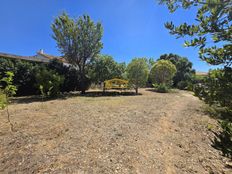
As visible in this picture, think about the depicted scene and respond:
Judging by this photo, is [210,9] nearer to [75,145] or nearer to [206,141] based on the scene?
[75,145]

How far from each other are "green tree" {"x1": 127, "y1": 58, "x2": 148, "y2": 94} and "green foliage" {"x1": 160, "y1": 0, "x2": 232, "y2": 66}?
13403 mm

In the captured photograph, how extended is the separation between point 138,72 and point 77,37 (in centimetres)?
616

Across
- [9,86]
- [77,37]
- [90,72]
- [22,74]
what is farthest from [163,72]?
[9,86]

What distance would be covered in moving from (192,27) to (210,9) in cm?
20

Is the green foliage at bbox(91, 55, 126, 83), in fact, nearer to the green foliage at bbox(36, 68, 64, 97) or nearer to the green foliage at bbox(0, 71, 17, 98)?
the green foliage at bbox(36, 68, 64, 97)

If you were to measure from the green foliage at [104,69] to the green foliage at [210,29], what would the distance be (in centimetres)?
1351

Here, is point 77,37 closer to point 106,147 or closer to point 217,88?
point 106,147

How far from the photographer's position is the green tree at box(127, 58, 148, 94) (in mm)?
14961

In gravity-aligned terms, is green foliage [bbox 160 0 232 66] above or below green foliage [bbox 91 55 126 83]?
below

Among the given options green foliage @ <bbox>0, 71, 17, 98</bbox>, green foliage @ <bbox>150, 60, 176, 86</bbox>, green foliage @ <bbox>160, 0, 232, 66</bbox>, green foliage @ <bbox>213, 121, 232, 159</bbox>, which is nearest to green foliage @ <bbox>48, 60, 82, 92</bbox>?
green foliage @ <bbox>0, 71, 17, 98</bbox>

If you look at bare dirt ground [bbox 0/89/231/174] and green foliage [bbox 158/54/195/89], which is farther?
green foliage [bbox 158/54/195/89]

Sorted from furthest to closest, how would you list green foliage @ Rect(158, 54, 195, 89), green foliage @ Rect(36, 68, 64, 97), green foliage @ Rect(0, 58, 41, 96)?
1. green foliage @ Rect(158, 54, 195, 89)
2. green foliage @ Rect(0, 58, 41, 96)
3. green foliage @ Rect(36, 68, 64, 97)

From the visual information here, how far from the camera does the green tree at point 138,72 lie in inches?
589

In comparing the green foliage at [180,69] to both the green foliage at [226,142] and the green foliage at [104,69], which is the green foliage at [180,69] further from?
the green foliage at [226,142]
